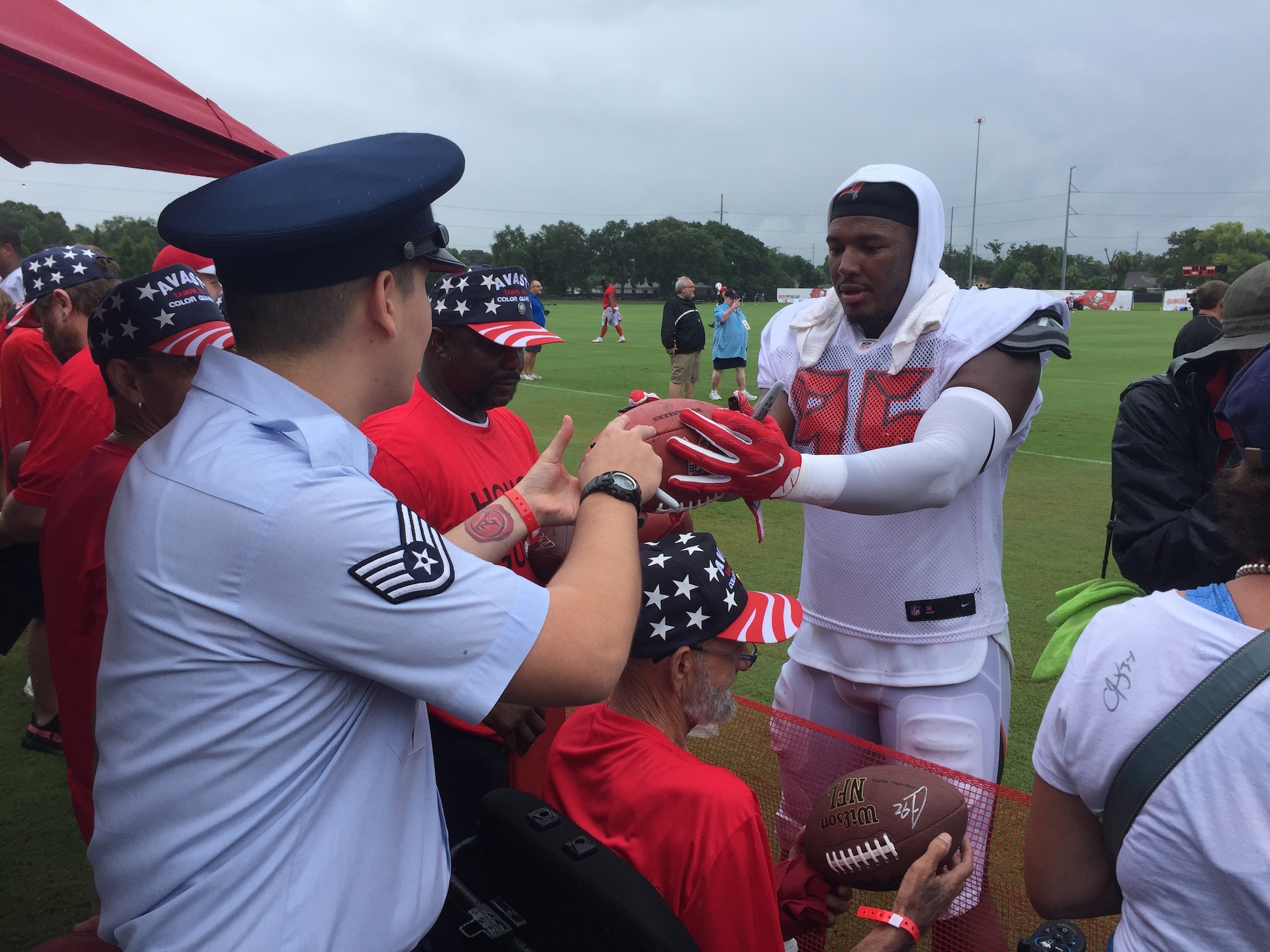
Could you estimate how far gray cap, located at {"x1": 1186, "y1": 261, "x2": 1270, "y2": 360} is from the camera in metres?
2.75

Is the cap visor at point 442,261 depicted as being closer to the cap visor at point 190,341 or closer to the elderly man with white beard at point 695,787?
the elderly man with white beard at point 695,787

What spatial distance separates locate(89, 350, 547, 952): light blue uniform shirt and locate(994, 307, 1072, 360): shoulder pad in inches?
80.0

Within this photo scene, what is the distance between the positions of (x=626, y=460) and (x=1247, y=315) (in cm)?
223

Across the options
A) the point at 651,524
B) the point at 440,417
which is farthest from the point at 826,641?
the point at 440,417

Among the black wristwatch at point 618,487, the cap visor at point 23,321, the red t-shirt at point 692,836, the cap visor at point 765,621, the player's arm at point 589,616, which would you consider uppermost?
the cap visor at point 23,321

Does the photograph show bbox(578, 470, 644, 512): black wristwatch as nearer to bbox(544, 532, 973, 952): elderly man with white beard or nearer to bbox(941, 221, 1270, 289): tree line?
bbox(544, 532, 973, 952): elderly man with white beard

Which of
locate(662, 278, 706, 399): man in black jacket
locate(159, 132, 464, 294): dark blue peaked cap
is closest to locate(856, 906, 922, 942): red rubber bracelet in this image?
locate(159, 132, 464, 294): dark blue peaked cap

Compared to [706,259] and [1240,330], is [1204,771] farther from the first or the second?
[706,259]

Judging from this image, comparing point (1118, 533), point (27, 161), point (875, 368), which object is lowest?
point (1118, 533)

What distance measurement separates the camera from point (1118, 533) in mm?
3053

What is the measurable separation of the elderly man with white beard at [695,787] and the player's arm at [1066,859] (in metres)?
0.46

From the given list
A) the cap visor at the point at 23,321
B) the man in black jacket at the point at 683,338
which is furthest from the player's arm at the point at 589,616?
the man in black jacket at the point at 683,338

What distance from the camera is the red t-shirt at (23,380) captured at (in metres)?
5.19

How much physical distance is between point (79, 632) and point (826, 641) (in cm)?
241
